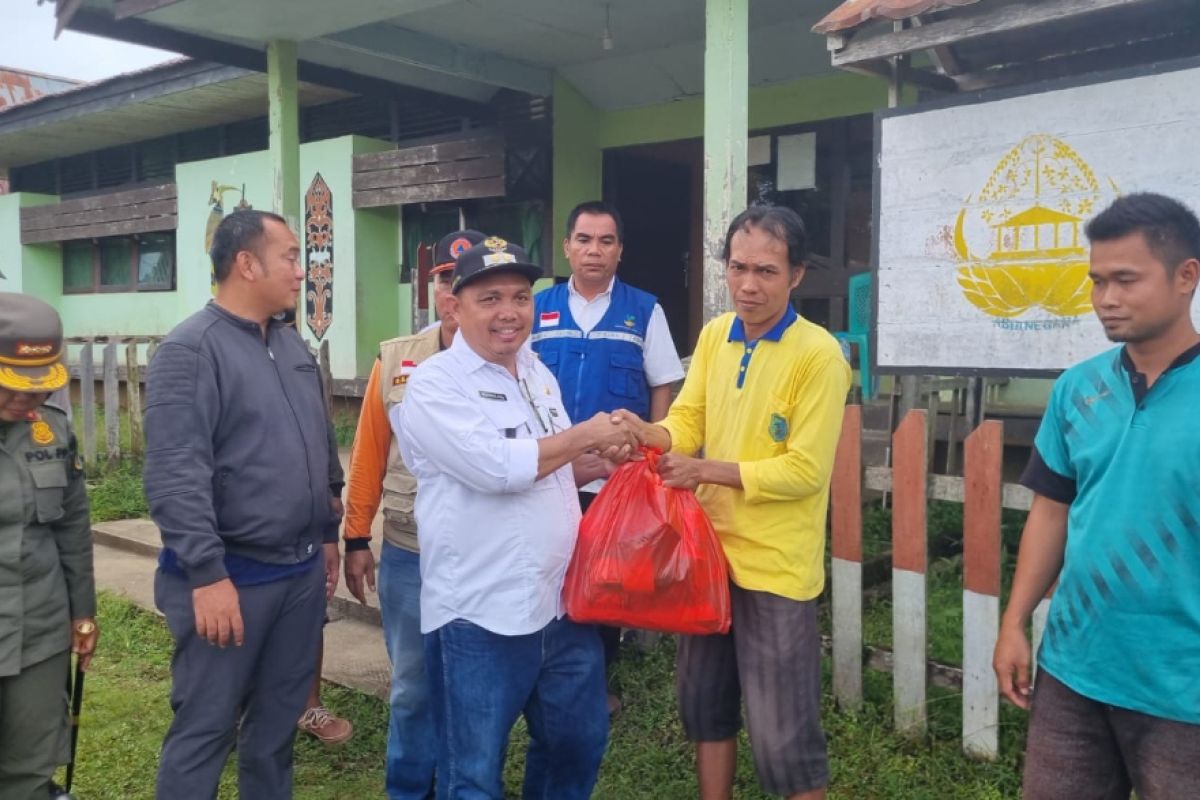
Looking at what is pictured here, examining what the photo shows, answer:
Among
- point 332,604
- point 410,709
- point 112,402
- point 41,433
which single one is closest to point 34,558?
point 41,433

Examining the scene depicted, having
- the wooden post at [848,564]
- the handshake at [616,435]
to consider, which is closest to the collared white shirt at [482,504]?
the handshake at [616,435]

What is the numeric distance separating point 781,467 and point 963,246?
1.69 m

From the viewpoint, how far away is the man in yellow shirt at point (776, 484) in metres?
2.52

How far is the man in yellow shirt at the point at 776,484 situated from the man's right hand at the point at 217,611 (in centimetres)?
111

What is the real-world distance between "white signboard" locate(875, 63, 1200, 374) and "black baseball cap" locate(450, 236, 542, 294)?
1.92m

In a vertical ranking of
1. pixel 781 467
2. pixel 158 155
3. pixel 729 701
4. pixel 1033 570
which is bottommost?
pixel 729 701

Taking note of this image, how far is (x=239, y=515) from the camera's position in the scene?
8.50 ft

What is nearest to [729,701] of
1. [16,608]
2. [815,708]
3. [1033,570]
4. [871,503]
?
[815,708]

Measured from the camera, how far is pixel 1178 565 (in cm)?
188

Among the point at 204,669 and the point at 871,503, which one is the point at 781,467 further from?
the point at 871,503

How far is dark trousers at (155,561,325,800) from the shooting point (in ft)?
8.38

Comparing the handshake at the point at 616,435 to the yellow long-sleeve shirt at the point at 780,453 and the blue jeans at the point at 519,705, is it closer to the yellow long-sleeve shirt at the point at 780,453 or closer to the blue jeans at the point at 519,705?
the yellow long-sleeve shirt at the point at 780,453

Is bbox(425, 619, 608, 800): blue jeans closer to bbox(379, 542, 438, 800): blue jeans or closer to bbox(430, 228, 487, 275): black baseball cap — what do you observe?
bbox(379, 542, 438, 800): blue jeans

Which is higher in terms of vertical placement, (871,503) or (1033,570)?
(1033,570)
